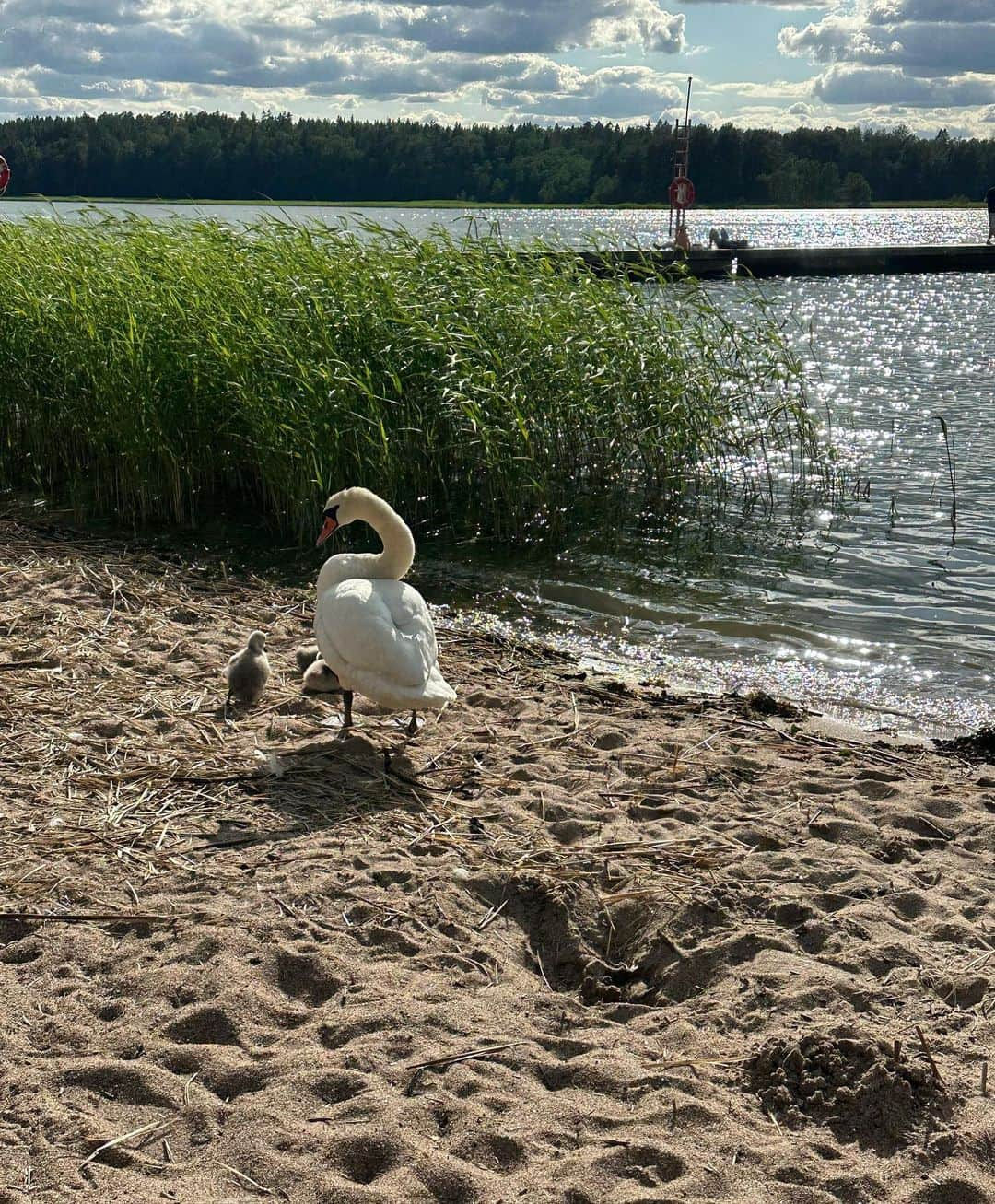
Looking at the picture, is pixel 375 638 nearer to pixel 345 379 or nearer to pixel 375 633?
pixel 375 633

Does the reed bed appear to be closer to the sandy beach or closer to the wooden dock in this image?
the sandy beach

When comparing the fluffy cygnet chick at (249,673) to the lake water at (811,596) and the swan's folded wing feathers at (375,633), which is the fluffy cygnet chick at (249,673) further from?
the lake water at (811,596)

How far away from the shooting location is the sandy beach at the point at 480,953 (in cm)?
313

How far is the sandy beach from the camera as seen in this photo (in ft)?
10.3

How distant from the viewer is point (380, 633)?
18.2ft

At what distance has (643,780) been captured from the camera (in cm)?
562

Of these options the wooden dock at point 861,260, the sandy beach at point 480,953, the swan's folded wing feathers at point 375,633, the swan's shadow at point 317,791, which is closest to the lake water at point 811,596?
the sandy beach at point 480,953

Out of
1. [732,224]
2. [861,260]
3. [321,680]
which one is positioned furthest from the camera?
[732,224]

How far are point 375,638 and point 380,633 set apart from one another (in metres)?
0.04

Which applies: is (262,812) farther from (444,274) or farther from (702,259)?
(702,259)

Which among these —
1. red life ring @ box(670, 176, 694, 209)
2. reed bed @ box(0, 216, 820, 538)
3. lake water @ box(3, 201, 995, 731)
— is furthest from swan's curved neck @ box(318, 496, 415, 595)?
red life ring @ box(670, 176, 694, 209)

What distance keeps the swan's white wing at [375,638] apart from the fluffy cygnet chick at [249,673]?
1.81 feet

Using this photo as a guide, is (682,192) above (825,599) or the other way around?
above

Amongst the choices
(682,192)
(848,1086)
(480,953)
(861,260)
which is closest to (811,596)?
(480,953)
